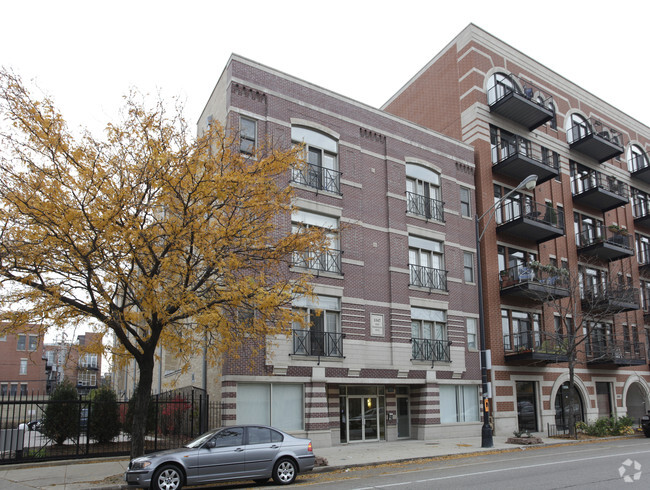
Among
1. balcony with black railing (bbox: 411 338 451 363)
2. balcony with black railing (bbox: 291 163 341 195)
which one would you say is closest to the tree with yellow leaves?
balcony with black railing (bbox: 291 163 341 195)

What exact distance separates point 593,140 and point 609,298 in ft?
30.0

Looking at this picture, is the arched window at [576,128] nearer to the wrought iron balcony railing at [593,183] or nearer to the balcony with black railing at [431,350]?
the wrought iron balcony railing at [593,183]

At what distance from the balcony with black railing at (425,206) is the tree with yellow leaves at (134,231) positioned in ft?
36.3

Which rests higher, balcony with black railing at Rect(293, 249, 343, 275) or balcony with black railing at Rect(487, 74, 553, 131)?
balcony with black railing at Rect(487, 74, 553, 131)

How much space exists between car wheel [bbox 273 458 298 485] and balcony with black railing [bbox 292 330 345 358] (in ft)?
22.5

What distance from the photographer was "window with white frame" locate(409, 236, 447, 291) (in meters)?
24.4

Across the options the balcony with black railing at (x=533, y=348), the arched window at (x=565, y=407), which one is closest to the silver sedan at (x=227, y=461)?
the balcony with black railing at (x=533, y=348)

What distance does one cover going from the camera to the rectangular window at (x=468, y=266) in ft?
87.0

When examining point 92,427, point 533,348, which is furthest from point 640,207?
point 92,427

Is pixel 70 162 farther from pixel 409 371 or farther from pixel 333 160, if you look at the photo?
pixel 409 371

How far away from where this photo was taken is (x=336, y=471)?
49.6ft

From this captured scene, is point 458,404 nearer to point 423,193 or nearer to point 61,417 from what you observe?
point 423,193

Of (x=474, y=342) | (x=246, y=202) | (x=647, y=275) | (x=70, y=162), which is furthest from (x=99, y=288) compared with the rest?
(x=647, y=275)

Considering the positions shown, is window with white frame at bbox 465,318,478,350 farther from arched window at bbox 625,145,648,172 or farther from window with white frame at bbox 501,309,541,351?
arched window at bbox 625,145,648,172
